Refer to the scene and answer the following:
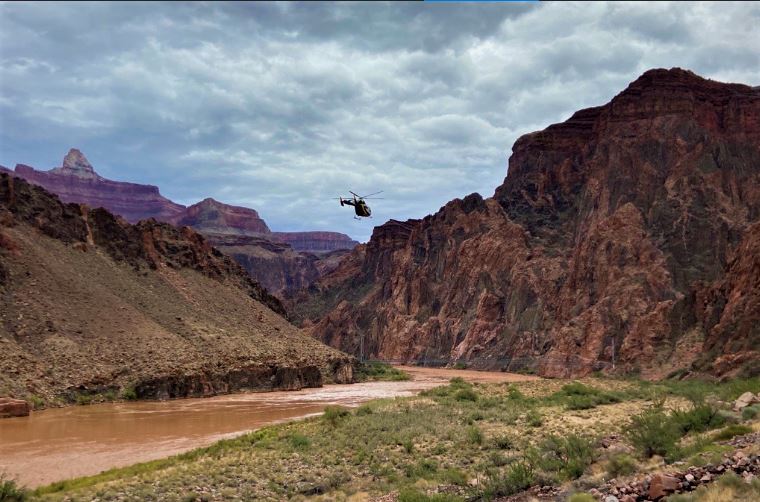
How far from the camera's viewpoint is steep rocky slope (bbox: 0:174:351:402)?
145ft

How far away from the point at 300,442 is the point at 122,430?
46.8 ft

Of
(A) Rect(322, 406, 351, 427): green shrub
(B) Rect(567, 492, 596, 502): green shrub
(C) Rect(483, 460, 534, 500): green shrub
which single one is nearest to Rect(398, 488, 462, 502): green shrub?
(C) Rect(483, 460, 534, 500): green shrub

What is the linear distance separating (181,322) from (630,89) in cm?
8093

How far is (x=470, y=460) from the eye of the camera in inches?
821

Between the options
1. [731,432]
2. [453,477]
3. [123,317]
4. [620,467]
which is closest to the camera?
[620,467]

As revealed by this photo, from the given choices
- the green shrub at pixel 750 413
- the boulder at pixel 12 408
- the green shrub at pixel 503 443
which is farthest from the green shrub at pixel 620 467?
the boulder at pixel 12 408

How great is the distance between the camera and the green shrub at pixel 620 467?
1388 centimetres

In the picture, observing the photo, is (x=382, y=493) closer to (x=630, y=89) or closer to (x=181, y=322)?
(x=181, y=322)

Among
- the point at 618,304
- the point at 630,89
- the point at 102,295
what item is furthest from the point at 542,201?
the point at 102,295

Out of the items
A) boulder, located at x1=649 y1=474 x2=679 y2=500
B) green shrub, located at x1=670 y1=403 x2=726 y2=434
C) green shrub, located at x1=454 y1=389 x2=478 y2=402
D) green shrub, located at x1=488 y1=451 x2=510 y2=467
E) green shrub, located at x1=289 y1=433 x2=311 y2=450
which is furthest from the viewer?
green shrub, located at x1=454 y1=389 x2=478 y2=402

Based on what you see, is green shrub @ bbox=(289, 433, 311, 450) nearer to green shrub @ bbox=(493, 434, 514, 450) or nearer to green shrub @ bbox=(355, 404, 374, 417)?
green shrub @ bbox=(355, 404, 374, 417)

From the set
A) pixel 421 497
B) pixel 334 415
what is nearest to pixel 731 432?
pixel 421 497

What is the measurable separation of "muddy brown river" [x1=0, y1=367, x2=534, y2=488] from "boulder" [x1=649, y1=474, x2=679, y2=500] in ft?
62.8

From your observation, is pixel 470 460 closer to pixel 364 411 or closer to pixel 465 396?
pixel 364 411
